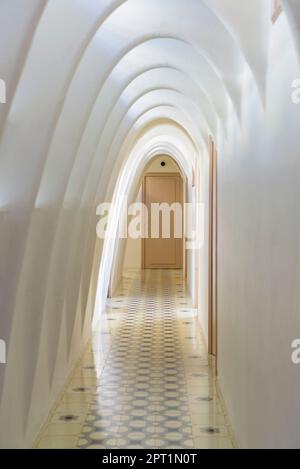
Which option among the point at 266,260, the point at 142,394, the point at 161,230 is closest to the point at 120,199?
the point at 142,394

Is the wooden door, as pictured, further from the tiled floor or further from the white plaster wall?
the white plaster wall

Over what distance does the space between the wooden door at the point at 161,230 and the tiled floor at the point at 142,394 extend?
10750 millimetres

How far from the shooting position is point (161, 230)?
23250mm

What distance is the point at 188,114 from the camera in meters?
11.2

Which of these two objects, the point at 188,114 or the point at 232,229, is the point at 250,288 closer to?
the point at 232,229

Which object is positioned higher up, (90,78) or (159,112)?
(159,112)

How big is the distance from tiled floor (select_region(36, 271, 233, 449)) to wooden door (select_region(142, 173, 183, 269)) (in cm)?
1075

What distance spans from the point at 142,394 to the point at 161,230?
52.1 ft

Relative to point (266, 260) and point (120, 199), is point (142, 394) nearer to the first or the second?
point (266, 260)

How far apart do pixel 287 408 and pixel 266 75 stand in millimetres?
2245

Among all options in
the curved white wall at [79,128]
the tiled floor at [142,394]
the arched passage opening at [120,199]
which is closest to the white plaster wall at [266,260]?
the curved white wall at [79,128]
